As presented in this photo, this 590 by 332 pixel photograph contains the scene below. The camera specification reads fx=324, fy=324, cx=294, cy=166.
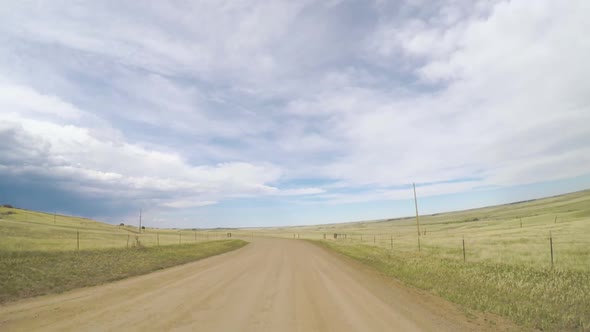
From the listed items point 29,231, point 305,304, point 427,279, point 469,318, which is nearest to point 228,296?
point 305,304

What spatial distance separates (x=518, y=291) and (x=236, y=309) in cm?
971

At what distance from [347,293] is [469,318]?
13.4 feet

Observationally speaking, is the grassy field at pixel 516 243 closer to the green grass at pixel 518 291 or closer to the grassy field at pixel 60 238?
the green grass at pixel 518 291

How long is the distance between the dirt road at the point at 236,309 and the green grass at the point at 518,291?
3.79 feet

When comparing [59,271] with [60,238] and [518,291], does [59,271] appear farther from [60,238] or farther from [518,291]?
[60,238]

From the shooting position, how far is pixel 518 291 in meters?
11.3

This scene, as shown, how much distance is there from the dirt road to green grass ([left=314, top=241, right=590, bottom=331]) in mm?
1157

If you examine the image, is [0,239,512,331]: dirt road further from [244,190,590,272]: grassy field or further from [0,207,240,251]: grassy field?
[0,207,240,251]: grassy field

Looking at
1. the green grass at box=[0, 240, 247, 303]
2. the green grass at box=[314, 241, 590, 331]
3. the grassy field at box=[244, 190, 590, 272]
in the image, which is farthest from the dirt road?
the grassy field at box=[244, 190, 590, 272]

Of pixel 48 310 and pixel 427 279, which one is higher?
pixel 48 310

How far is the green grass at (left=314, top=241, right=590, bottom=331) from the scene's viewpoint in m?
8.27

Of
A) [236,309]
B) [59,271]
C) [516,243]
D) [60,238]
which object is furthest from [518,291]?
[60,238]

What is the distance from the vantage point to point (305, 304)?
967 centimetres

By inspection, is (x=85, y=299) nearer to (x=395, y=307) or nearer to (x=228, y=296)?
(x=228, y=296)
